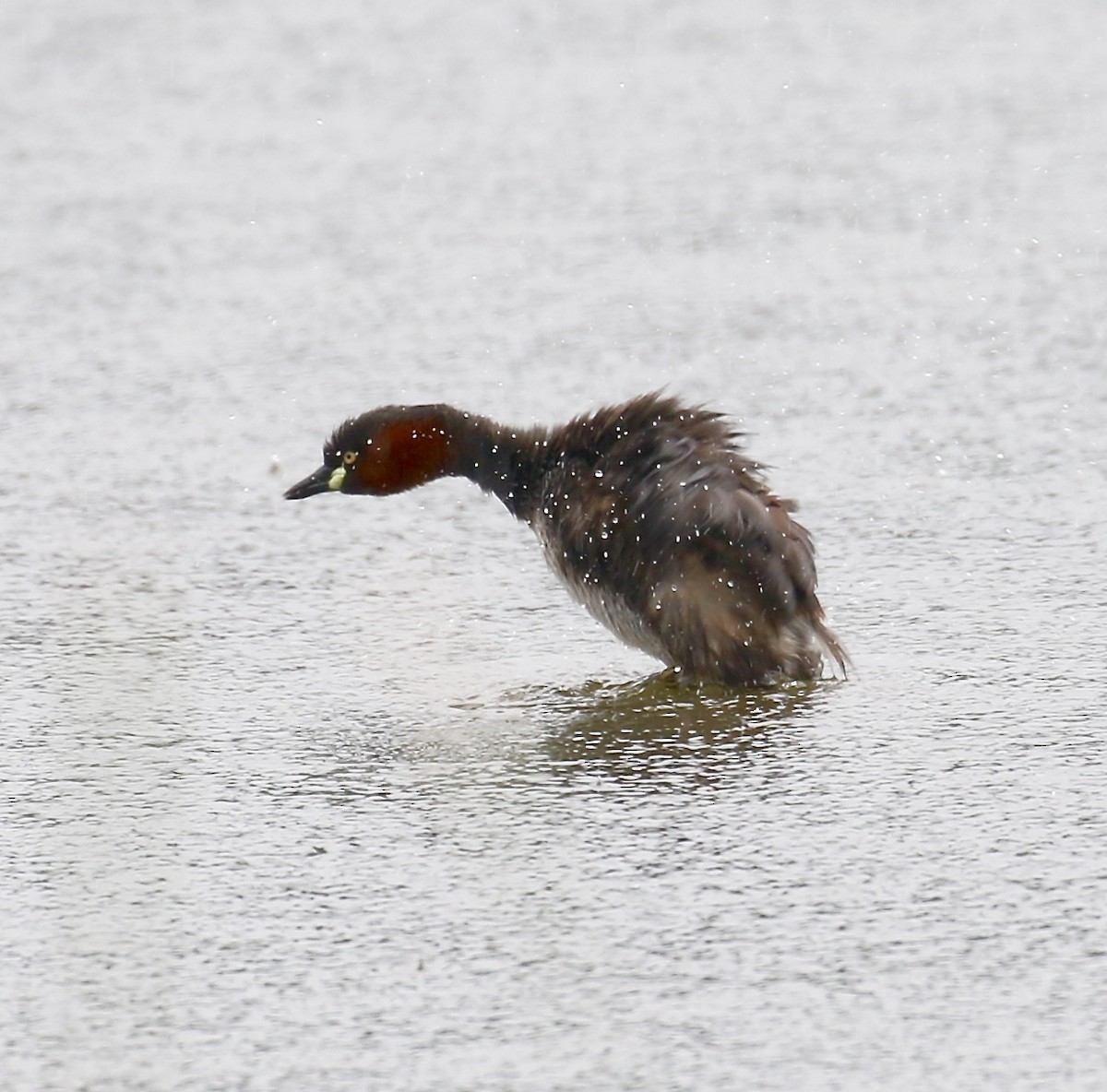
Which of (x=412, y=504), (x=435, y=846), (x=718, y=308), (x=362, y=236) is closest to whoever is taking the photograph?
(x=435, y=846)

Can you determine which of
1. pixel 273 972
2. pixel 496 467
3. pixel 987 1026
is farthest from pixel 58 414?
pixel 987 1026

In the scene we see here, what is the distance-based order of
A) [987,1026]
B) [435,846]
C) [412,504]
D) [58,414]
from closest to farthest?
[987,1026]
[435,846]
[412,504]
[58,414]

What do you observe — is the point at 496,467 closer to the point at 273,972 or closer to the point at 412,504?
the point at 412,504

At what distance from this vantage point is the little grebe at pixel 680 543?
14.8 ft

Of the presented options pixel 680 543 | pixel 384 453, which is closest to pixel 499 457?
pixel 384 453

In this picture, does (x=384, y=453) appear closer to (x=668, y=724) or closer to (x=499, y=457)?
(x=499, y=457)

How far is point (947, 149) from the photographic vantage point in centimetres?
873

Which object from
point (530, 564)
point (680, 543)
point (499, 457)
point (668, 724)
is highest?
point (499, 457)

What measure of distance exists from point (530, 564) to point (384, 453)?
44 cm

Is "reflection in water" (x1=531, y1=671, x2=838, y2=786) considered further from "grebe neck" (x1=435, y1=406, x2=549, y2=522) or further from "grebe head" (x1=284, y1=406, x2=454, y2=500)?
"grebe head" (x1=284, y1=406, x2=454, y2=500)

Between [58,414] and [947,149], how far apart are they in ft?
12.6

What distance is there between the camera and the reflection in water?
4141 millimetres

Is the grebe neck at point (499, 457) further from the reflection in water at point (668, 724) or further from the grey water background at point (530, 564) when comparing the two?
the reflection in water at point (668, 724)

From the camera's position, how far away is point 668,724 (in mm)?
4363
